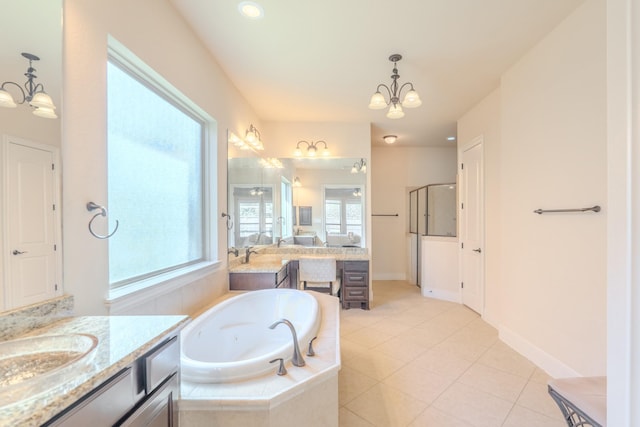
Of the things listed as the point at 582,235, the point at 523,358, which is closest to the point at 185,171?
the point at 582,235

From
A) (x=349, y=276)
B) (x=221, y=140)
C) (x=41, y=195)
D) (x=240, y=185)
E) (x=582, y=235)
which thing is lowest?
(x=349, y=276)

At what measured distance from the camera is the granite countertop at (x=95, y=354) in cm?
57

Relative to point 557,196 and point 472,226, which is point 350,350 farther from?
point 472,226

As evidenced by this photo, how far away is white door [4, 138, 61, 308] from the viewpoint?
934 millimetres

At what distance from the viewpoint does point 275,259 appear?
3615mm

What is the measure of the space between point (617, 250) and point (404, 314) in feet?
9.98

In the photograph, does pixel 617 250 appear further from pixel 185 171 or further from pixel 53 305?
pixel 185 171

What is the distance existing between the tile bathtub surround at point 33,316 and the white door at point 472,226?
12.3ft

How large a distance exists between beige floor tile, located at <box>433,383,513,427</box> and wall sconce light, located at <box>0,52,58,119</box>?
2.60 meters

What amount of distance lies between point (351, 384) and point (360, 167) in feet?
9.44

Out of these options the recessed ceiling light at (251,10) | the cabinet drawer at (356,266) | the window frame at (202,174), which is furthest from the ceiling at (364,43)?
the cabinet drawer at (356,266)

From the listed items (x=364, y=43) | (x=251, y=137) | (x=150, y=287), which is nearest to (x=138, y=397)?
(x=150, y=287)

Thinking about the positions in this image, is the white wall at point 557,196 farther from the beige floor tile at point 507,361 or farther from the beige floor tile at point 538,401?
the beige floor tile at point 538,401

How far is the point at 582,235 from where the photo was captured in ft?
6.22
